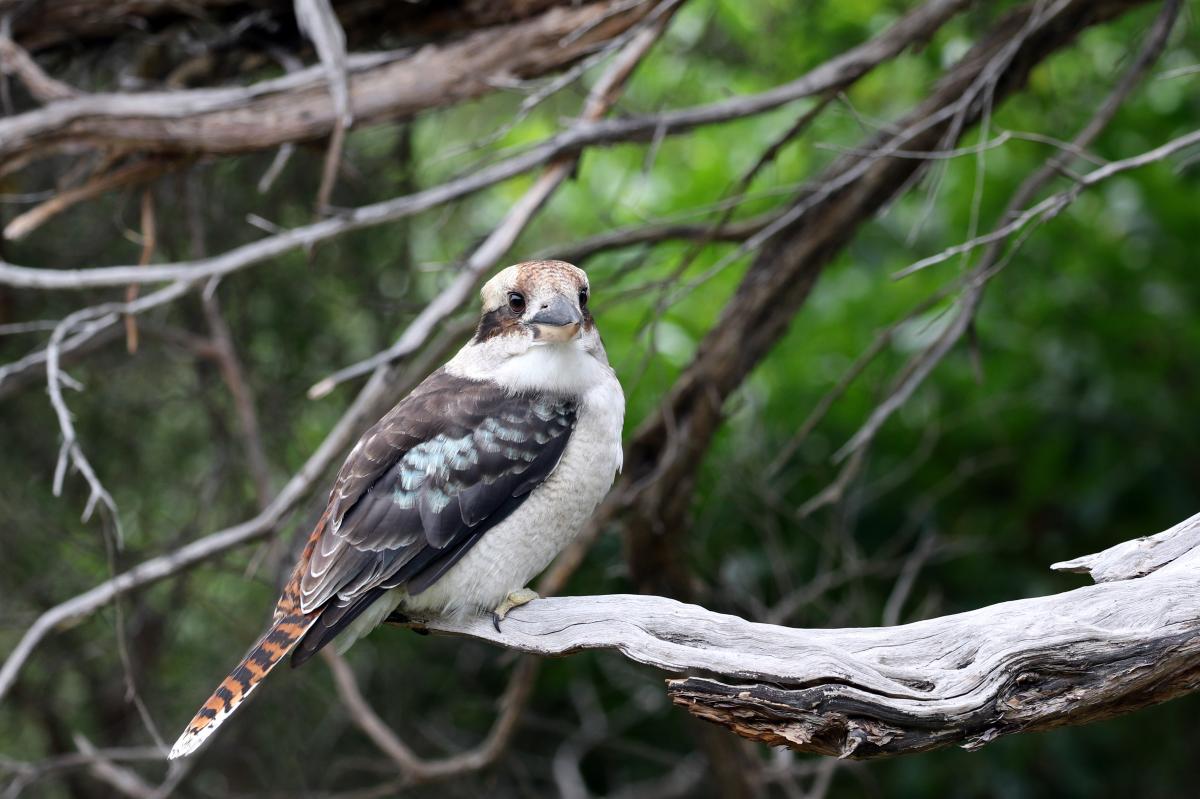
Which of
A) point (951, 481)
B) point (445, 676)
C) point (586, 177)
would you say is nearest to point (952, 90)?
point (951, 481)

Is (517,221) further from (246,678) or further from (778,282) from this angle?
(246,678)

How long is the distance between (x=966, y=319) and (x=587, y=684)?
2524 millimetres

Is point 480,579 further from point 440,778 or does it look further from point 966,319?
point 440,778

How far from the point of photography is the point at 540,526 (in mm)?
2771

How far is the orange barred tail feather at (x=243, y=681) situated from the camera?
2551 millimetres

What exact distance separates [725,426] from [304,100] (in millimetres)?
1817

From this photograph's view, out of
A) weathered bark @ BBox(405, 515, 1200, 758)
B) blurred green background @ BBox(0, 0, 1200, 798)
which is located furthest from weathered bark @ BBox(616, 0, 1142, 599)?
weathered bark @ BBox(405, 515, 1200, 758)

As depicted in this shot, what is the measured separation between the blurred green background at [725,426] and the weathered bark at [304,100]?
0.28 meters

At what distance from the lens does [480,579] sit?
272 cm

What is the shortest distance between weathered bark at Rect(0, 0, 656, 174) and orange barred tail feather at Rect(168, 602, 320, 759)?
154 centimetres

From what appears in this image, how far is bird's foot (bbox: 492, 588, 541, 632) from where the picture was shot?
2.74 metres

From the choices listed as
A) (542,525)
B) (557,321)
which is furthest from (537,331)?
(542,525)

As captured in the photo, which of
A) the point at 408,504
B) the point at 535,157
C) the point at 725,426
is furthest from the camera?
the point at 725,426

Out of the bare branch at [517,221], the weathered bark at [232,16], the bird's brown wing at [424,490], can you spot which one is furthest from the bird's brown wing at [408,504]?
the weathered bark at [232,16]
